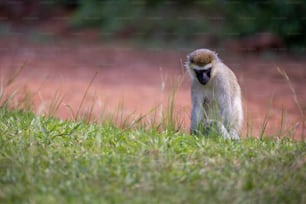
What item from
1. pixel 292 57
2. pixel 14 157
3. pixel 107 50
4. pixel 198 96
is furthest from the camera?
pixel 107 50

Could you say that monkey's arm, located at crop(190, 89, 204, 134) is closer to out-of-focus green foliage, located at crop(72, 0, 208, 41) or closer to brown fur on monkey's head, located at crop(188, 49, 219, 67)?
brown fur on monkey's head, located at crop(188, 49, 219, 67)

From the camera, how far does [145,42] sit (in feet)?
44.6

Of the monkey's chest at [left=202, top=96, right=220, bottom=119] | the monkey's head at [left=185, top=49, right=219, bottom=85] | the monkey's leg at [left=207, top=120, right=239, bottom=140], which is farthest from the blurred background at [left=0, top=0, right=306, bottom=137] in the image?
the monkey's leg at [left=207, top=120, right=239, bottom=140]

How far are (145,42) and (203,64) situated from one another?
7.17m

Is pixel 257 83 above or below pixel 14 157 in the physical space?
below

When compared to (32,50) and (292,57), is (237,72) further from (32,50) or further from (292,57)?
(32,50)

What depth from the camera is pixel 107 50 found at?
43.5ft

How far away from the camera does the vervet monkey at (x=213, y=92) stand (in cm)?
648

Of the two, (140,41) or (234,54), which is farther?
(140,41)

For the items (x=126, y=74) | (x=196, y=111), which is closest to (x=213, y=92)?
(x=196, y=111)

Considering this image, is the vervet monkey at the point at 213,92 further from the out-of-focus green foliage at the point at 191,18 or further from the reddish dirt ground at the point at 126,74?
the out-of-focus green foliage at the point at 191,18

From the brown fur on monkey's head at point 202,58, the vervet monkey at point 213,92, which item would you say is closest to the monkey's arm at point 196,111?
the vervet monkey at point 213,92

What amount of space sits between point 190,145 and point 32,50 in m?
8.10

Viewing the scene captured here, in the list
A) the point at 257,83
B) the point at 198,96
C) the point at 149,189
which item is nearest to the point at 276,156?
the point at 149,189
